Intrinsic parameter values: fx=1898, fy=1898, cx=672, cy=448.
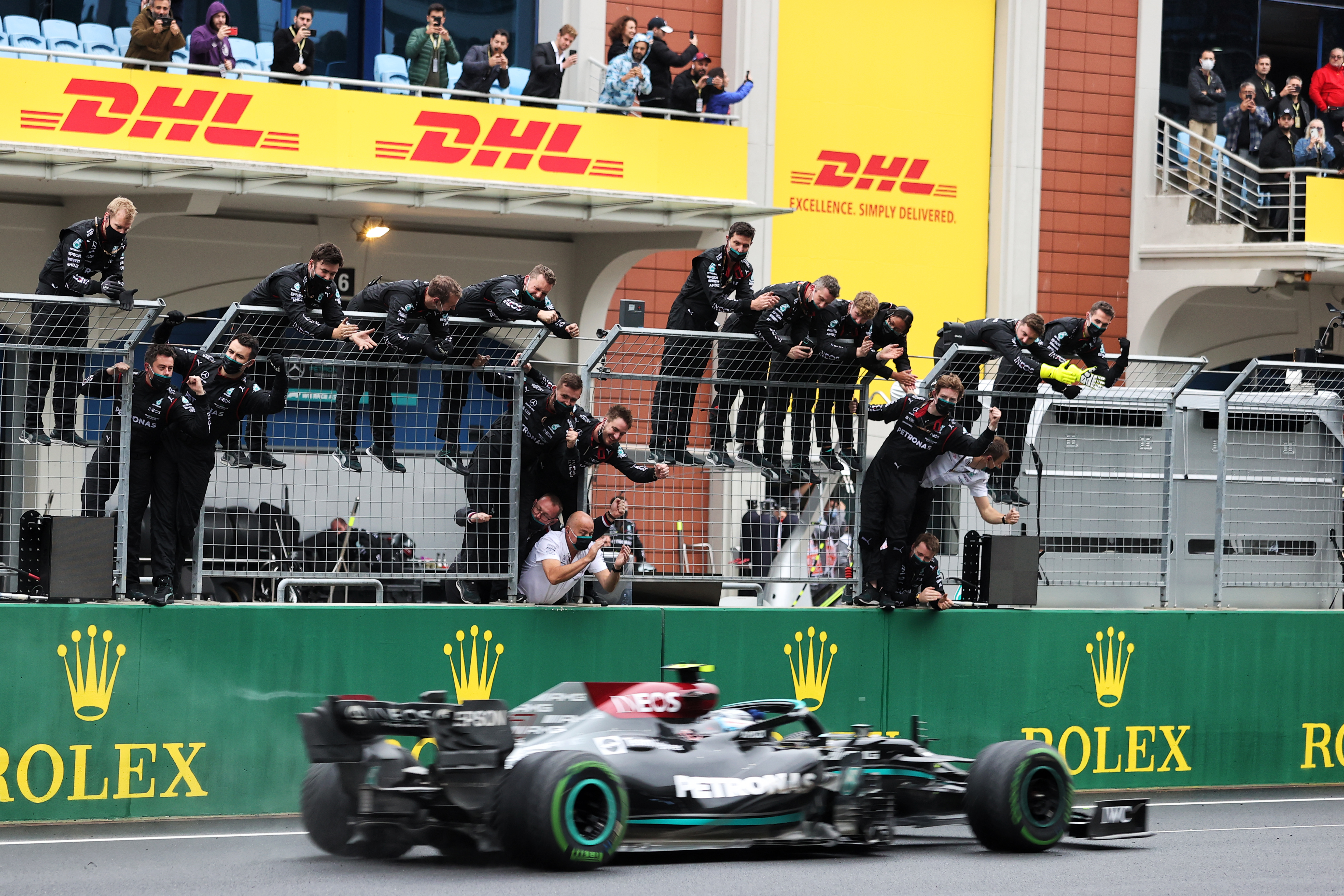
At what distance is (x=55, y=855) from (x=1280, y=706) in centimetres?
909

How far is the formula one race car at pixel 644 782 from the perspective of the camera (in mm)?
8867

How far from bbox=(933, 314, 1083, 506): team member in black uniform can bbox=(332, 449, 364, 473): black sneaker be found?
4256 mm

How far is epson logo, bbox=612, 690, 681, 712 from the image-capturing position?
971cm

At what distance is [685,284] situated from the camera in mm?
13641

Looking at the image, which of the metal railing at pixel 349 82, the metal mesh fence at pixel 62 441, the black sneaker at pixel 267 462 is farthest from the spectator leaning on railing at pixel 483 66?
the metal mesh fence at pixel 62 441

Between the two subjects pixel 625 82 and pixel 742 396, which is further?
pixel 625 82

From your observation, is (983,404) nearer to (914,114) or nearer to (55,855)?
(55,855)

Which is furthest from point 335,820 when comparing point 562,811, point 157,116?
point 157,116

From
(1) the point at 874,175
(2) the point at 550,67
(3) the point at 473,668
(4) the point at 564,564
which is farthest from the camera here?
(1) the point at 874,175

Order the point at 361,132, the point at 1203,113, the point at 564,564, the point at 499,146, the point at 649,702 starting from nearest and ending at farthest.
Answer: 1. the point at 649,702
2. the point at 564,564
3. the point at 361,132
4. the point at 499,146
5. the point at 1203,113

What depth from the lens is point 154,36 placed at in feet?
55.1

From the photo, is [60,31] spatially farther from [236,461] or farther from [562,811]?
[562,811]

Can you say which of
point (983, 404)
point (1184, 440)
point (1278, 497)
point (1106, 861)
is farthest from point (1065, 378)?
point (1106, 861)

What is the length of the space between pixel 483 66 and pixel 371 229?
2.00 m
